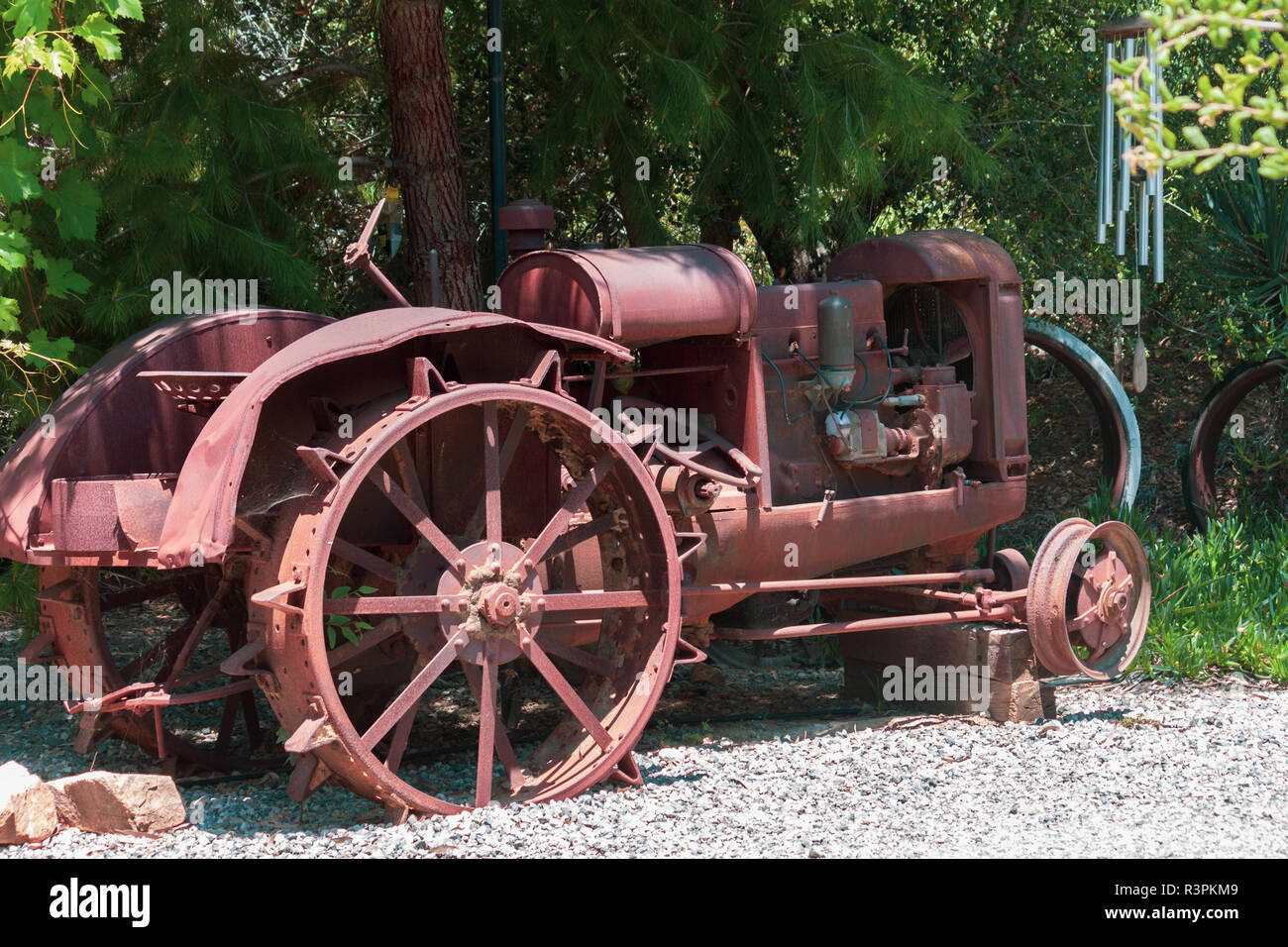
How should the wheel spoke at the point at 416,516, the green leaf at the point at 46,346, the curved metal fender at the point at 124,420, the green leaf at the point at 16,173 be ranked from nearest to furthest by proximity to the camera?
the wheel spoke at the point at 416,516, the curved metal fender at the point at 124,420, the green leaf at the point at 16,173, the green leaf at the point at 46,346

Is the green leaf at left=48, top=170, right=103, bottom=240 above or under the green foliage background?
under

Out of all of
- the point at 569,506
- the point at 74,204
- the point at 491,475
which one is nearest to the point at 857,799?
the point at 569,506

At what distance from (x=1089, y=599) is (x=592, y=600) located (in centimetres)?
245

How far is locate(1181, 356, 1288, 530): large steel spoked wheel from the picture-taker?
825 cm

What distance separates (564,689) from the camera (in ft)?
15.1

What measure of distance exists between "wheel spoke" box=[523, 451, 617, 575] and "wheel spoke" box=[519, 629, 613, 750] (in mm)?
261

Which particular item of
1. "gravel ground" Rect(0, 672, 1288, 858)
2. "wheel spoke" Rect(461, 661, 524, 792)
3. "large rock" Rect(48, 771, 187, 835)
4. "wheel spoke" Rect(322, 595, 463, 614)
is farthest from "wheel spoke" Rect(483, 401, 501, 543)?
"large rock" Rect(48, 771, 187, 835)

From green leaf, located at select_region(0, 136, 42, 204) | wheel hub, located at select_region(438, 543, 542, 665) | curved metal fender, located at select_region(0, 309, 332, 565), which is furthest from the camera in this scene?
green leaf, located at select_region(0, 136, 42, 204)

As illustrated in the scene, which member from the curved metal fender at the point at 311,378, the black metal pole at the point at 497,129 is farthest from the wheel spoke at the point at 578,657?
the black metal pole at the point at 497,129

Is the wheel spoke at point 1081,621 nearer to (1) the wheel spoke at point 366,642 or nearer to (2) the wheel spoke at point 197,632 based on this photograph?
(1) the wheel spoke at point 366,642

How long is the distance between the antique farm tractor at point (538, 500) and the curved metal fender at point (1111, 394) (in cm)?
171

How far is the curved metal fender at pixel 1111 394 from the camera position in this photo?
7.83m

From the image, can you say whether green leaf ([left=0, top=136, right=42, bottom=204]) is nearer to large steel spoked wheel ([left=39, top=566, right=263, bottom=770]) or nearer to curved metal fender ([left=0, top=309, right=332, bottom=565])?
curved metal fender ([left=0, top=309, right=332, bottom=565])

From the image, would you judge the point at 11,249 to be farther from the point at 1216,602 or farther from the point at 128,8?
the point at 1216,602
